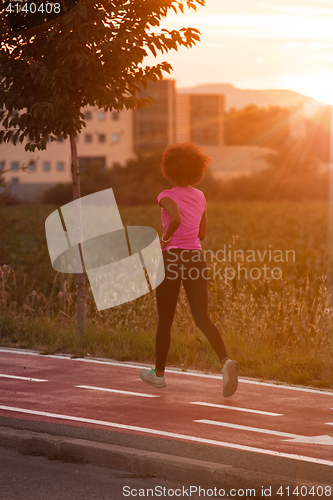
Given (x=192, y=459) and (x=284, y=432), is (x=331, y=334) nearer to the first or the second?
A: (x=284, y=432)

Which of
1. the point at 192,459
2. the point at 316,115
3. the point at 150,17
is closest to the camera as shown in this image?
the point at 192,459

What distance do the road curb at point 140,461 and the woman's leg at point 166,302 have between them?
1.58 meters

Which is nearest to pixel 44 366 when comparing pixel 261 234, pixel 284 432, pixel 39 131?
pixel 39 131

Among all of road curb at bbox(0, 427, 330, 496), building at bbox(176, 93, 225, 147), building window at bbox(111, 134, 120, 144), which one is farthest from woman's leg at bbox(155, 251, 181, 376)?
building at bbox(176, 93, 225, 147)

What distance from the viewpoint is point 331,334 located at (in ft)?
27.6

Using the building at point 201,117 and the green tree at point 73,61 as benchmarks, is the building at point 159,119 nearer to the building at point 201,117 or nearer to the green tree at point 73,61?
the building at point 201,117

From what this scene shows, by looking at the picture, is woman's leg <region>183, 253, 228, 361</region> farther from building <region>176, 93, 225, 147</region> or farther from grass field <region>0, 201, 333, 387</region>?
building <region>176, 93, 225, 147</region>

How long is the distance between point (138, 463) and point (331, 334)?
4.47m

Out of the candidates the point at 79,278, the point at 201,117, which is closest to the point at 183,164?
the point at 79,278

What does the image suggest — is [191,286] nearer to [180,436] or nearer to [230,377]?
[230,377]

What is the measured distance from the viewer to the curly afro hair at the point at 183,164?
20.1 ft

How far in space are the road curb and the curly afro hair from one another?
2.39 metres

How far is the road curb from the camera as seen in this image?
4.09 meters

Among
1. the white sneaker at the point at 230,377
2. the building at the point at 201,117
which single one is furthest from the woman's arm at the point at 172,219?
the building at the point at 201,117
